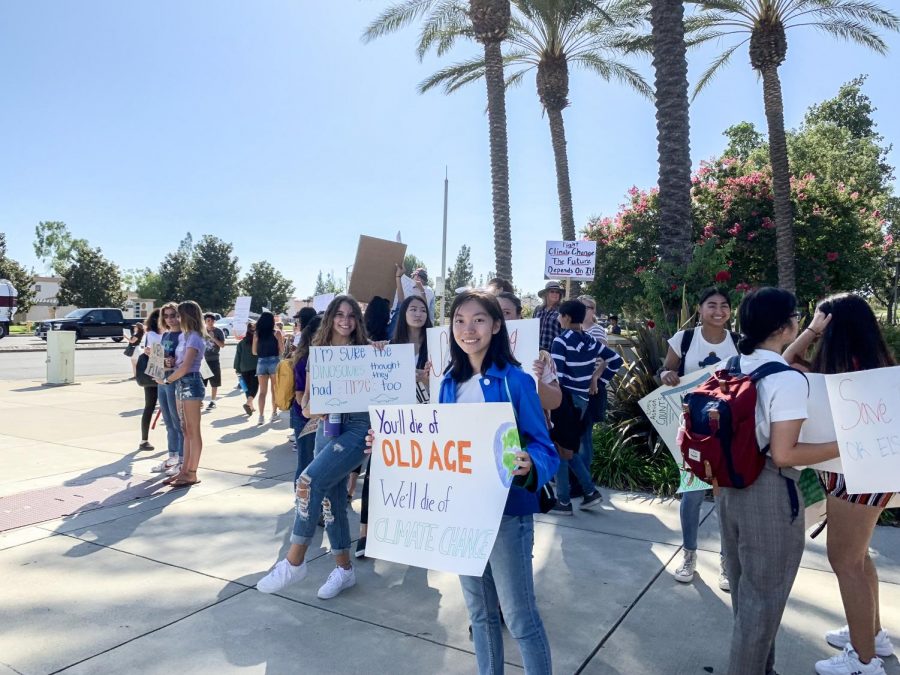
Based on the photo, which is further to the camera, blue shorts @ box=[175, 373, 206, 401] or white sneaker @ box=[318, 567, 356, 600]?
blue shorts @ box=[175, 373, 206, 401]

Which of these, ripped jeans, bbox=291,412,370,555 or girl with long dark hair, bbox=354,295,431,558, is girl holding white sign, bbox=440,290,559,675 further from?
girl with long dark hair, bbox=354,295,431,558

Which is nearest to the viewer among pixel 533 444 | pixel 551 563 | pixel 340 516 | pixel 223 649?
pixel 533 444

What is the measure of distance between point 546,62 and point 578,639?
1809 centimetres

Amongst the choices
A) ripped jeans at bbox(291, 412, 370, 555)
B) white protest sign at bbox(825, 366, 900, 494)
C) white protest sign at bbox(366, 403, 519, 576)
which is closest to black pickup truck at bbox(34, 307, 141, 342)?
ripped jeans at bbox(291, 412, 370, 555)

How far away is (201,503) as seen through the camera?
564 cm

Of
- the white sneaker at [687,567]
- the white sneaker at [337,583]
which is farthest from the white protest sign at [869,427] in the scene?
the white sneaker at [337,583]

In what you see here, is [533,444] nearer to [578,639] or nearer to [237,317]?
[578,639]

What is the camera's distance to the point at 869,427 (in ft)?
8.27

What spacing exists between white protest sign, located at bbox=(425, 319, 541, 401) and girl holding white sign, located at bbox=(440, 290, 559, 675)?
1515mm

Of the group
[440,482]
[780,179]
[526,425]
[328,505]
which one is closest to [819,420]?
[526,425]

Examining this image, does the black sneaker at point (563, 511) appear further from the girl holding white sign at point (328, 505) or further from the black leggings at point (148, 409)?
the black leggings at point (148, 409)

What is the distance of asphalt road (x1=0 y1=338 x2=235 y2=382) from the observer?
1723 cm

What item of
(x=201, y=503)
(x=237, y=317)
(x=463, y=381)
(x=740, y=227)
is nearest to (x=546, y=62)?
(x=740, y=227)

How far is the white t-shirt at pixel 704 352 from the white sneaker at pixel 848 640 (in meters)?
1.75
